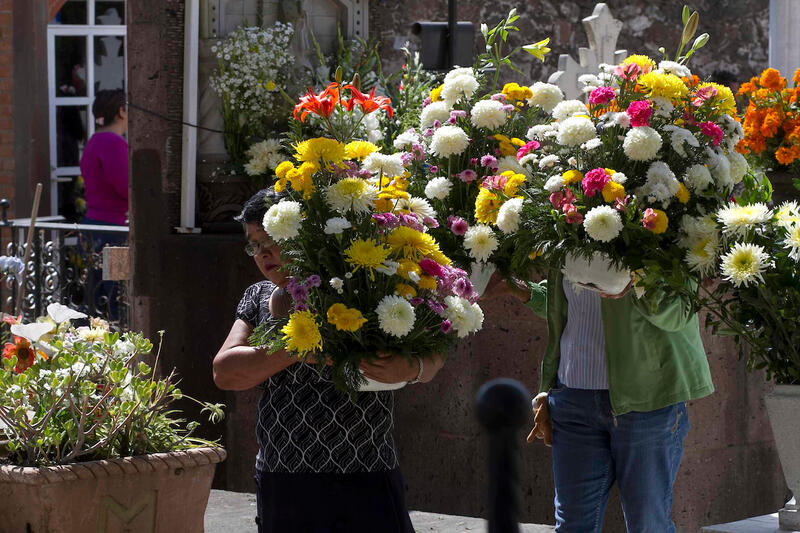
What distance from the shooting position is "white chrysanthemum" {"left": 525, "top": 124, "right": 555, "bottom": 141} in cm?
338

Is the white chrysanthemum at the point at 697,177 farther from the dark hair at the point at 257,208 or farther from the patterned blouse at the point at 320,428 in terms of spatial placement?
the dark hair at the point at 257,208

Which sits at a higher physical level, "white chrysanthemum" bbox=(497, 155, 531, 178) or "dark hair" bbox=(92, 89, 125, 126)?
"dark hair" bbox=(92, 89, 125, 126)

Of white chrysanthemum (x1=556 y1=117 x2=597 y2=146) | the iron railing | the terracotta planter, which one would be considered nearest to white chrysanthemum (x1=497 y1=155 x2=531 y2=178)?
white chrysanthemum (x1=556 y1=117 x2=597 y2=146)

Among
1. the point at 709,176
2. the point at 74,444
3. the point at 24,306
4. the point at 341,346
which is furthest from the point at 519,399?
the point at 24,306

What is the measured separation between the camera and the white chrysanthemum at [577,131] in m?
3.20

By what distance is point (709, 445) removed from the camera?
212 inches

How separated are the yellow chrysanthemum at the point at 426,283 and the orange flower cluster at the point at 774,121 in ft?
12.0

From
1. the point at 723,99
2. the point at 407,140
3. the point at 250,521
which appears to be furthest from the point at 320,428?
the point at 250,521

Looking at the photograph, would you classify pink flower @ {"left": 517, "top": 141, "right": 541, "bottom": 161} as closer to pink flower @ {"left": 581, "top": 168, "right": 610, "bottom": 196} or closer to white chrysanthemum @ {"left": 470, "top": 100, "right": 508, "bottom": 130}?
white chrysanthemum @ {"left": 470, "top": 100, "right": 508, "bottom": 130}

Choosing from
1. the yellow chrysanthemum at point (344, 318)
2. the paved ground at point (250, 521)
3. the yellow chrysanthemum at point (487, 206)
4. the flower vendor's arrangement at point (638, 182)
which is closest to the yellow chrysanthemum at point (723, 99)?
the flower vendor's arrangement at point (638, 182)

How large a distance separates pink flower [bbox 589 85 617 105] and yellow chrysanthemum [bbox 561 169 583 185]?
220 millimetres

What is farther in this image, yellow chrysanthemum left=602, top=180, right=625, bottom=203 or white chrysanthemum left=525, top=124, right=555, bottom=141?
white chrysanthemum left=525, top=124, right=555, bottom=141

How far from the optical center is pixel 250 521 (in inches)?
210

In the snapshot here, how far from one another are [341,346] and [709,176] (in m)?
1.00
